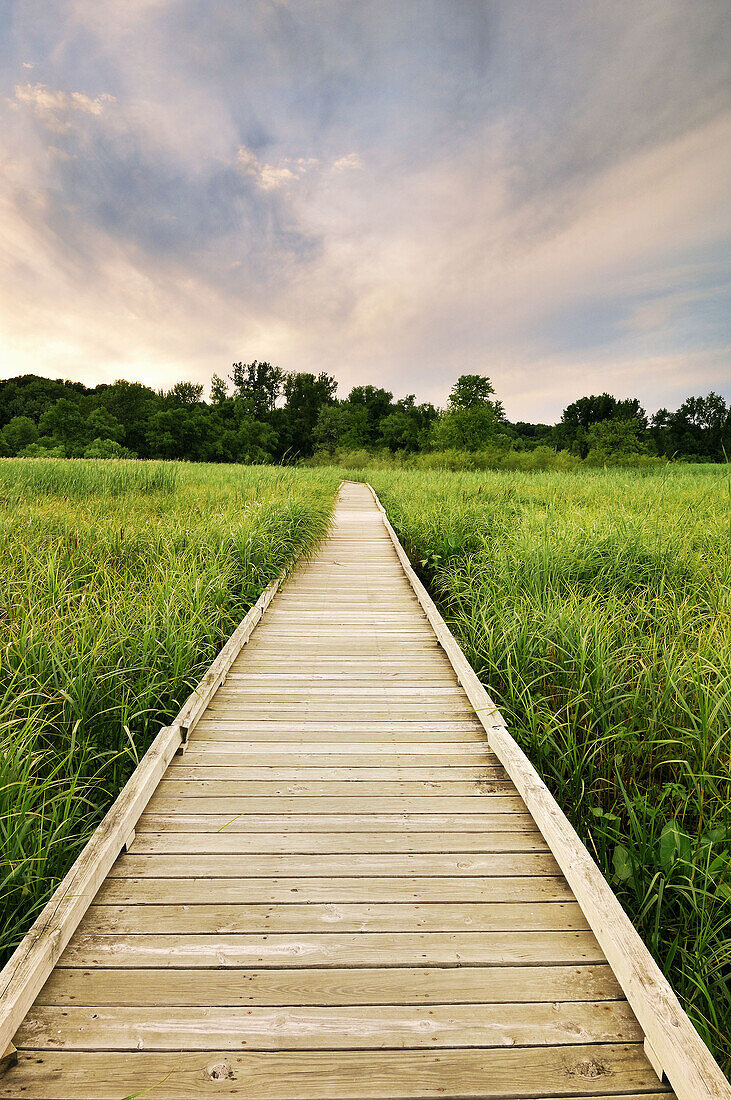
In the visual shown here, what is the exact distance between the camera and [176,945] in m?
1.37

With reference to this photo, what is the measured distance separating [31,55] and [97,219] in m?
10.7

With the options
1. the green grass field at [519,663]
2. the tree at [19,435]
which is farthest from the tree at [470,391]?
the tree at [19,435]

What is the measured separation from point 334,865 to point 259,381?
70.0 m

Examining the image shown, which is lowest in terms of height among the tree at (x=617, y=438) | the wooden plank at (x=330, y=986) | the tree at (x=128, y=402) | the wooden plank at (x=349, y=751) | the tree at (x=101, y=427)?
the wooden plank at (x=349, y=751)

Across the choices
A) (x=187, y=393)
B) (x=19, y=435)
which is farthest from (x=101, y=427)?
(x=187, y=393)

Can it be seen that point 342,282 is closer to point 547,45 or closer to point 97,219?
point 97,219

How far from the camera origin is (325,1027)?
1155 mm

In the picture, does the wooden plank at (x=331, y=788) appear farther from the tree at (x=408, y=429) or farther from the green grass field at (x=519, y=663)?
the tree at (x=408, y=429)

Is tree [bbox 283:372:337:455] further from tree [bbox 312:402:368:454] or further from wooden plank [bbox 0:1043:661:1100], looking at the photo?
wooden plank [bbox 0:1043:661:1100]

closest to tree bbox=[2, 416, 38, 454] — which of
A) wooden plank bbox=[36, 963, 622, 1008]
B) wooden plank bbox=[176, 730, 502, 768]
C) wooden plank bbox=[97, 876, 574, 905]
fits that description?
wooden plank bbox=[176, 730, 502, 768]

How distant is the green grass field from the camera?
1.78m

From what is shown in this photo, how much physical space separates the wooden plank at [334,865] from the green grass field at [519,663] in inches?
14.3

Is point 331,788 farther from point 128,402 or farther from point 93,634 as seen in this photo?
point 128,402

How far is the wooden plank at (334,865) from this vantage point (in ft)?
5.37
